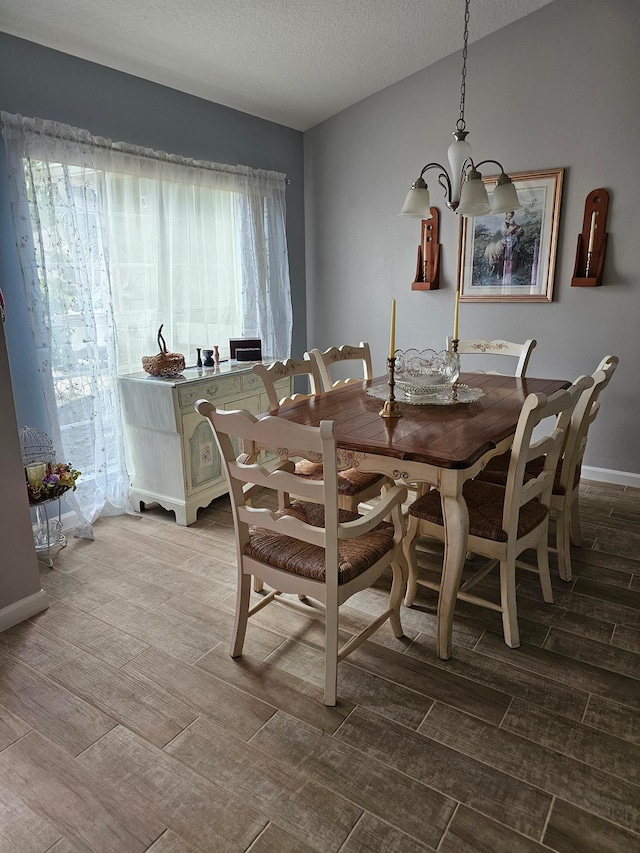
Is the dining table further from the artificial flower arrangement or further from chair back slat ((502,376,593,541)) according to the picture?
the artificial flower arrangement

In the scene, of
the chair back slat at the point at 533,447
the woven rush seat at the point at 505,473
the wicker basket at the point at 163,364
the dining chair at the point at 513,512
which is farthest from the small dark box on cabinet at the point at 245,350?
the chair back slat at the point at 533,447

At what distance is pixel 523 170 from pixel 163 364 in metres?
2.72

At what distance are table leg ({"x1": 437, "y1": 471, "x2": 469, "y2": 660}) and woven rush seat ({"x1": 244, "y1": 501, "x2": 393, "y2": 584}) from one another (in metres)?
0.22

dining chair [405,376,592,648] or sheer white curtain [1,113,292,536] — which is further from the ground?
sheer white curtain [1,113,292,536]

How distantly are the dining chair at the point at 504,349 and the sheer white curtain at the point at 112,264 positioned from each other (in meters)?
1.66

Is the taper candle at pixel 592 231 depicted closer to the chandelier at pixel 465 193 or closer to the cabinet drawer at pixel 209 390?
the chandelier at pixel 465 193

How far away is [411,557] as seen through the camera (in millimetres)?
2408

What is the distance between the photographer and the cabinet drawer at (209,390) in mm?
3264

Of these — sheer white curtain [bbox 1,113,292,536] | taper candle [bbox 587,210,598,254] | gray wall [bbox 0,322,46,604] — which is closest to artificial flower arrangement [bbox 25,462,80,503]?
sheer white curtain [bbox 1,113,292,536]

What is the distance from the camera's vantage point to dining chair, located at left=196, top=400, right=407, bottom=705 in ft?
5.54

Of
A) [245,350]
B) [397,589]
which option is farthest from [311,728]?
[245,350]

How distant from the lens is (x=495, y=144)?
12.9ft

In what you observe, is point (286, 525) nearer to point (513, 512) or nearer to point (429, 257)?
point (513, 512)

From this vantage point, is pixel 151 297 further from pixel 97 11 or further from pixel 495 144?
pixel 495 144
